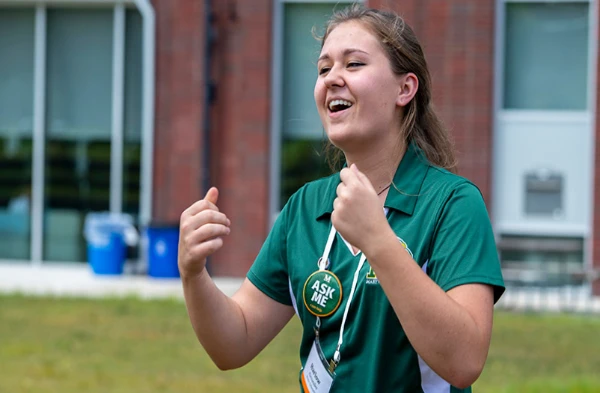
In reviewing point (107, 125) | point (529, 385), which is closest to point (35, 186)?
point (107, 125)

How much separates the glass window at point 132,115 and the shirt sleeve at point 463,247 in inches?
521

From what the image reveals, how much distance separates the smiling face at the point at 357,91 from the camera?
256 centimetres

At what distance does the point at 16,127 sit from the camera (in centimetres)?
1583

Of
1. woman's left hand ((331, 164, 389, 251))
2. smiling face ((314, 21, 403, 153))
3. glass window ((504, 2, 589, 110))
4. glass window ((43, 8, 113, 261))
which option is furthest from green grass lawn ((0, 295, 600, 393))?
woman's left hand ((331, 164, 389, 251))

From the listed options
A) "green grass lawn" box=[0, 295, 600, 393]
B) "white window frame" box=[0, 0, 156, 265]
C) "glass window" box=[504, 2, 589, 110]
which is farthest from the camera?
"white window frame" box=[0, 0, 156, 265]

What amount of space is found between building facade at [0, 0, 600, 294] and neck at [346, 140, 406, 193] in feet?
32.4

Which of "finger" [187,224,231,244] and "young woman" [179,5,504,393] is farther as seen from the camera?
"finger" [187,224,231,244]

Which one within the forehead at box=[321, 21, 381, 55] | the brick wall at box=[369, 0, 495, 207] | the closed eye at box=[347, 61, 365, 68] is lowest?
the closed eye at box=[347, 61, 365, 68]

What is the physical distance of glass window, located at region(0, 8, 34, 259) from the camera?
51.5ft

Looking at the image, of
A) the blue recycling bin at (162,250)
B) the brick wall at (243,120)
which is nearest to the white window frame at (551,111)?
the brick wall at (243,120)

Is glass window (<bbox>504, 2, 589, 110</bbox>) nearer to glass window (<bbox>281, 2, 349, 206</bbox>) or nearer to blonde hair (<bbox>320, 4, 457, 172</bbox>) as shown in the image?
glass window (<bbox>281, 2, 349, 206</bbox>)

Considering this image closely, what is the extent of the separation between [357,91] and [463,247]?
46 centimetres

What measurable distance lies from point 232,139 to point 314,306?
1231 centimetres

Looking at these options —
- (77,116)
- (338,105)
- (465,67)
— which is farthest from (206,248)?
(77,116)
